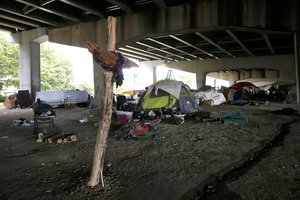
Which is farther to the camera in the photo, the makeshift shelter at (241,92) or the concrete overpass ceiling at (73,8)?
the makeshift shelter at (241,92)

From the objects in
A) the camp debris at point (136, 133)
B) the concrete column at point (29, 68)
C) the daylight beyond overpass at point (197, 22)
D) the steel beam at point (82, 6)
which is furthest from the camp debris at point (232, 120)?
the concrete column at point (29, 68)

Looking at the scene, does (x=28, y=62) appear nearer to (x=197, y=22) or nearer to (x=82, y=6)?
(x=82, y=6)

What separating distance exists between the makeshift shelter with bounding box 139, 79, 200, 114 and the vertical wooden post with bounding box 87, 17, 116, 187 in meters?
7.20

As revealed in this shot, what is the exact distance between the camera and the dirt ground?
3.47 meters

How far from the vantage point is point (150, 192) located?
3.46 metres

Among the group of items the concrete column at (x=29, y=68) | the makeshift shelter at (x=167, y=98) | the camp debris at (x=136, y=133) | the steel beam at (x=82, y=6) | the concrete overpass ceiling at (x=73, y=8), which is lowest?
the camp debris at (x=136, y=133)

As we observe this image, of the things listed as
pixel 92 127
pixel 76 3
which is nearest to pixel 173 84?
pixel 92 127

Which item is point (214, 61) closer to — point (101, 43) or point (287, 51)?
point (287, 51)

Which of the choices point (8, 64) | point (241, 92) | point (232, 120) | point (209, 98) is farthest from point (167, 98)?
point (8, 64)

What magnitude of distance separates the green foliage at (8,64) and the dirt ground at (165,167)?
24.6m

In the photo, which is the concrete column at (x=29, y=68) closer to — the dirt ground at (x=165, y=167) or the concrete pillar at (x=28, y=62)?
the concrete pillar at (x=28, y=62)

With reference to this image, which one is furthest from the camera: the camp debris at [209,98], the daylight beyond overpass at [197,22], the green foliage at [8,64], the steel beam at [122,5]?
the green foliage at [8,64]

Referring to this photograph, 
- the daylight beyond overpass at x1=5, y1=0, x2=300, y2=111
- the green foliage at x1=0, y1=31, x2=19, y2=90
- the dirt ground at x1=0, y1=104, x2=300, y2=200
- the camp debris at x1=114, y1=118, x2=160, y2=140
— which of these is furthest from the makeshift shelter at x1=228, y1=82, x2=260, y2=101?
the green foliage at x1=0, y1=31, x2=19, y2=90

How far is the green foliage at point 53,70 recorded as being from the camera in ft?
110
